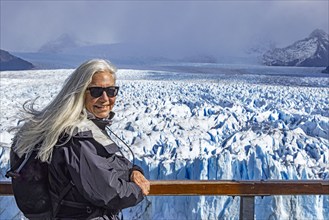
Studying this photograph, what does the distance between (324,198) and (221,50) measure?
19511 mm

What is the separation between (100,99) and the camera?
3.64ft

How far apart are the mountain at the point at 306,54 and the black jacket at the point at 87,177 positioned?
1691 centimetres

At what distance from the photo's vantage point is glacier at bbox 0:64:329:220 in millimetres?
3117

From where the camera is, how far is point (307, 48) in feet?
60.9

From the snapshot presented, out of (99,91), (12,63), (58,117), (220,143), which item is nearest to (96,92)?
(99,91)

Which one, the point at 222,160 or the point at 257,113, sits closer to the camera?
the point at 222,160

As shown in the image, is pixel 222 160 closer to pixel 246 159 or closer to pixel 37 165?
pixel 246 159

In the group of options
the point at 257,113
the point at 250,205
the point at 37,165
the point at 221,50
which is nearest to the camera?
the point at 37,165

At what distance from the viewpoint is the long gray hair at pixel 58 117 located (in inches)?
40.0

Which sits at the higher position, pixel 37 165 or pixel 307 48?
pixel 307 48

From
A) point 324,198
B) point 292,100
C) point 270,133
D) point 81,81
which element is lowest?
point 81,81

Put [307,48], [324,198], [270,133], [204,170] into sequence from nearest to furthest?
[324,198]
[204,170]
[270,133]
[307,48]

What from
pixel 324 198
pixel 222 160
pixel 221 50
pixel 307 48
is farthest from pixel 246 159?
pixel 221 50

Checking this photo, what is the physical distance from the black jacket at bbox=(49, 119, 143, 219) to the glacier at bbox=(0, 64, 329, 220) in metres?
1.03
